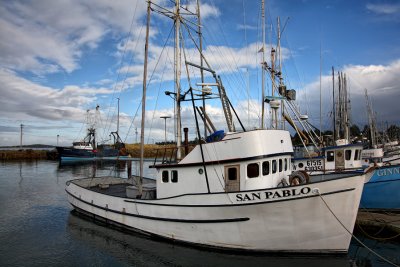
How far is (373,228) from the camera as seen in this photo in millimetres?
12953

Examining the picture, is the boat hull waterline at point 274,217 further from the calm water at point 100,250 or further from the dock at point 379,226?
the dock at point 379,226

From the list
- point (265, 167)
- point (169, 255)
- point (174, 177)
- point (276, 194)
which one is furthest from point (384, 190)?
point (169, 255)

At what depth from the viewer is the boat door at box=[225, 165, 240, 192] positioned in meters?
11.5

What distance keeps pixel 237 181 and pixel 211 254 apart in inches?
109

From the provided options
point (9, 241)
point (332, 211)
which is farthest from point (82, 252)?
point (332, 211)

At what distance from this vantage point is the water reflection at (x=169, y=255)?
10.4 meters

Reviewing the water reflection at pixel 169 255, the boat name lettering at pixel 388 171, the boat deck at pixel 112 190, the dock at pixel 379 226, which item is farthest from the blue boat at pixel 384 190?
the boat deck at pixel 112 190

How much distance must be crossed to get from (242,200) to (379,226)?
6445 millimetres

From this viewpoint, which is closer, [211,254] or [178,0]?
[211,254]

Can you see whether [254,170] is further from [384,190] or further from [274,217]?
[384,190]

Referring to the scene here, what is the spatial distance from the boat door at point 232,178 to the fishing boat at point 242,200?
0.12ft

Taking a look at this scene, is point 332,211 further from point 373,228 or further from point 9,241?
point 9,241

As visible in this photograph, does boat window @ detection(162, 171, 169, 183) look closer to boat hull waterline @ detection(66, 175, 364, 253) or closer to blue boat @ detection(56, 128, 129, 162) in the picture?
boat hull waterline @ detection(66, 175, 364, 253)

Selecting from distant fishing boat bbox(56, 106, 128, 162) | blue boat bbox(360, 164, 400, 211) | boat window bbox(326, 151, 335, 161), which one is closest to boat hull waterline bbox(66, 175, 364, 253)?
blue boat bbox(360, 164, 400, 211)
